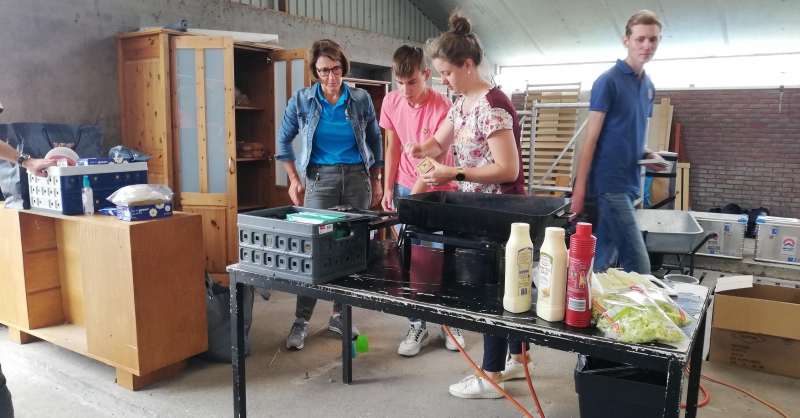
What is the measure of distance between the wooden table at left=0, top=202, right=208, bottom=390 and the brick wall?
803 centimetres

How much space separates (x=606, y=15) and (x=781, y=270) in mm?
4022

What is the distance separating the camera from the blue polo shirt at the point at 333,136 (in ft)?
10.2

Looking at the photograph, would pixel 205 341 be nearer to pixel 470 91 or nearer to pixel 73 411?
pixel 73 411

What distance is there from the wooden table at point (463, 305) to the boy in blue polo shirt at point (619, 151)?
768 millimetres

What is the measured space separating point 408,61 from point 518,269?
170cm

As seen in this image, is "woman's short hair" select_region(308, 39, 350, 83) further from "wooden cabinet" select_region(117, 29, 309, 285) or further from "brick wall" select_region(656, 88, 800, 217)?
"brick wall" select_region(656, 88, 800, 217)

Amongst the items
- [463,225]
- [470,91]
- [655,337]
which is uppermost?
[470,91]

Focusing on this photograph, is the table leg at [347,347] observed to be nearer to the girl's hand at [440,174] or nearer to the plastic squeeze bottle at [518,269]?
the girl's hand at [440,174]

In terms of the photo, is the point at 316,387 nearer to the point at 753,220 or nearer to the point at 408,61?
the point at 408,61

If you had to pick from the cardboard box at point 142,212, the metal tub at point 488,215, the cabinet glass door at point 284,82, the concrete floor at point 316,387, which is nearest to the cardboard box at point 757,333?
the concrete floor at point 316,387

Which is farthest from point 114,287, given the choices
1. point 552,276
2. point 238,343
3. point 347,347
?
point 552,276

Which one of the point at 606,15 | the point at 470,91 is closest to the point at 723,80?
the point at 606,15

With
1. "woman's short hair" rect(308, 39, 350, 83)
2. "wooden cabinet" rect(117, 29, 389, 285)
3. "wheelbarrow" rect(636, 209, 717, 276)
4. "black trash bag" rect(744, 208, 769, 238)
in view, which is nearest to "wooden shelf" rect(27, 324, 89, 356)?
"wooden cabinet" rect(117, 29, 389, 285)

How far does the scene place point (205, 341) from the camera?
2832 mm
